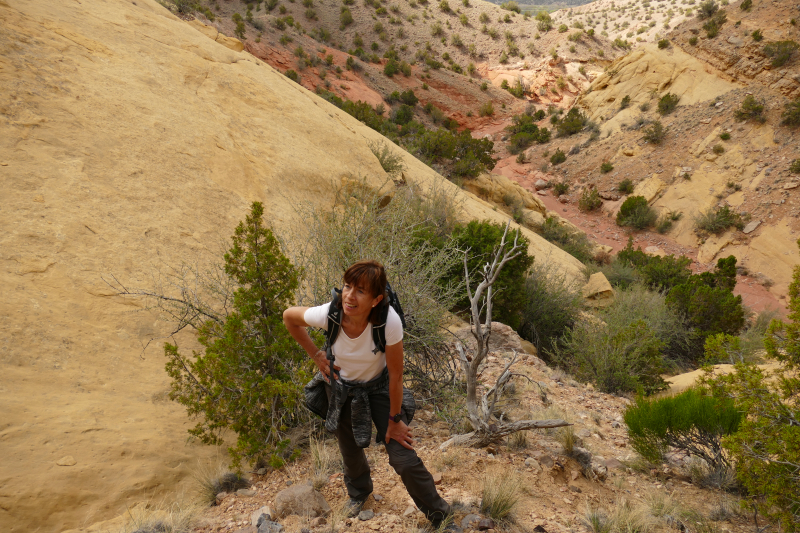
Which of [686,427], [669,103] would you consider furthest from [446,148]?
[669,103]

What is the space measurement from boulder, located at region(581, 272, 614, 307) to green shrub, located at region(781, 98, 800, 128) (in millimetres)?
14670

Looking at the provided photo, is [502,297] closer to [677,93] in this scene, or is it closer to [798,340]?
[798,340]

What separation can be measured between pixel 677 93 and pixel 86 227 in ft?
88.4

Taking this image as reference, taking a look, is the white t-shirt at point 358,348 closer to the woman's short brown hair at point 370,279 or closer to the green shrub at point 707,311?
the woman's short brown hair at point 370,279

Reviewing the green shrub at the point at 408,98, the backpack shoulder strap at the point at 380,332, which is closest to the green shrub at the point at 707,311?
the backpack shoulder strap at the point at 380,332

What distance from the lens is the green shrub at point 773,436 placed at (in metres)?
2.58

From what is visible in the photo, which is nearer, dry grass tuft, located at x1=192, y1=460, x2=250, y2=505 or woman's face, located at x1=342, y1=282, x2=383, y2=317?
woman's face, located at x1=342, y1=282, x2=383, y2=317

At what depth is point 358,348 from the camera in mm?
2186

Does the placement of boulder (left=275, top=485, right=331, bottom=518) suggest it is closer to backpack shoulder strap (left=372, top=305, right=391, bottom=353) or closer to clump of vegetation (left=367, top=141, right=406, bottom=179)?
backpack shoulder strap (left=372, top=305, right=391, bottom=353)

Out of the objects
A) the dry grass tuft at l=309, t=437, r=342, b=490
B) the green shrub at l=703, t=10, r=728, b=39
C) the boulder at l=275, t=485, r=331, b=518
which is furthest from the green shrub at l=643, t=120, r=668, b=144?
the boulder at l=275, t=485, r=331, b=518

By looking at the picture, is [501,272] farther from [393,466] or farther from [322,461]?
[393,466]

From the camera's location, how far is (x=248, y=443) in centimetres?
288

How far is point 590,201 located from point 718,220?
209 inches

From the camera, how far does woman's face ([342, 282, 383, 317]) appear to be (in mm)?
2062
